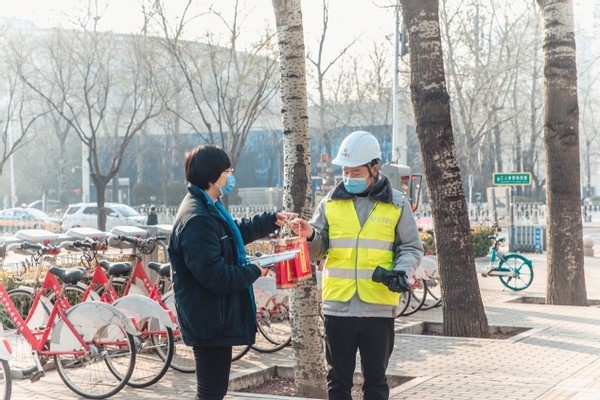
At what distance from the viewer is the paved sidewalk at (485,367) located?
7.80 m

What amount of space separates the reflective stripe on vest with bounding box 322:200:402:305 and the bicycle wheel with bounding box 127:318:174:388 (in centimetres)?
299

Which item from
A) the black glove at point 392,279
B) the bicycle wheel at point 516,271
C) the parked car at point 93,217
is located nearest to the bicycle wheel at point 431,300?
the bicycle wheel at point 516,271

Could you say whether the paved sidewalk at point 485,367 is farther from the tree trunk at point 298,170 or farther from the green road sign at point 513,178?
the green road sign at point 513,178

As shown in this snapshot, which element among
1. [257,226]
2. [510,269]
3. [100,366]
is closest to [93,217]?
[510,269]

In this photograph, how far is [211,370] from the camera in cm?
518

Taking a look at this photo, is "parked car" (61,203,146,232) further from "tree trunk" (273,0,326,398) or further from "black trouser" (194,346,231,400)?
"black trouser" (194,346,231,400)

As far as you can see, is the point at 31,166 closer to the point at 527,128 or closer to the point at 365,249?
the point at 527,128

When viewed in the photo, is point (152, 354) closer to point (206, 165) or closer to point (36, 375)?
point (36, 375)

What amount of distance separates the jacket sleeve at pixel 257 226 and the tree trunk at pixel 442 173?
5724 mm

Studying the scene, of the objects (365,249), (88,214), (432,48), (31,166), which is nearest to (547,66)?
(432,48)

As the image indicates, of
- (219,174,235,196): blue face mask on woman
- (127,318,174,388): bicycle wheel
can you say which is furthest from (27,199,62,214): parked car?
(219,174,235,196): blue face mask on woman

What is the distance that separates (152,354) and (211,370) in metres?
3.84

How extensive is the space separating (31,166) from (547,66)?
218 feet

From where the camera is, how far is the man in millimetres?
5465
